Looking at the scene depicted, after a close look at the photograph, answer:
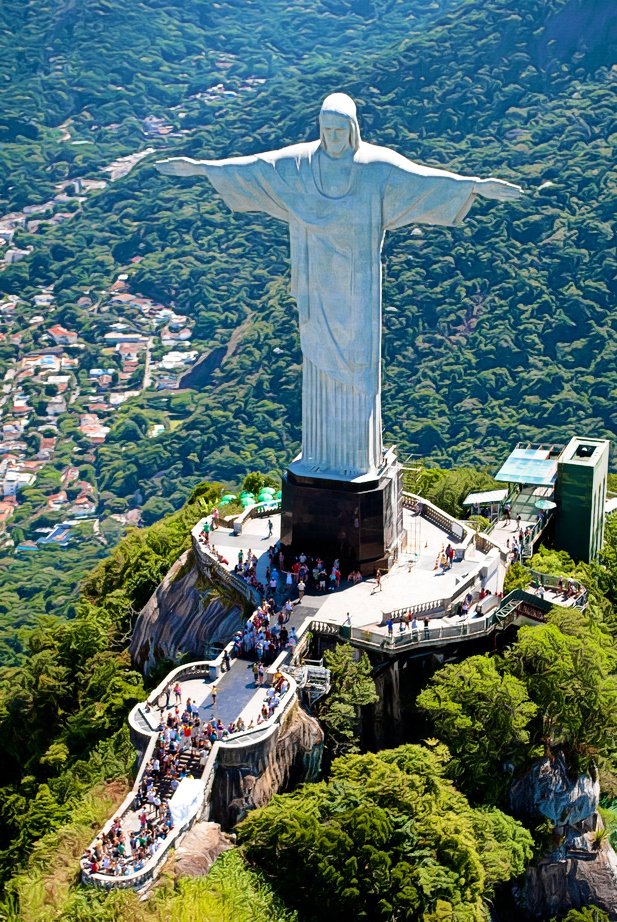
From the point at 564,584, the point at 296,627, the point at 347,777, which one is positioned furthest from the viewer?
the point at 564,584

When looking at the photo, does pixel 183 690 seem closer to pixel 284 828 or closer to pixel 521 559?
pixel 284 828

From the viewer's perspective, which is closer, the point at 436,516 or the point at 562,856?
the point at 562,856

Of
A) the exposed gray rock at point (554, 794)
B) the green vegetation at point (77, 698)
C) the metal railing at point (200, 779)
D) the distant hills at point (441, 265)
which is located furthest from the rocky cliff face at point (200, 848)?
the distant hills at point (441, 265)

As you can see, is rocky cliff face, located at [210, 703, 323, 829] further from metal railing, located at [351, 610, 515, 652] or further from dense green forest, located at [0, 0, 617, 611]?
dense green forest, located at [0, 0, 617, 611]

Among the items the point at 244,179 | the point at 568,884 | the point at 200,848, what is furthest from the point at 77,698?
the point at 244,179

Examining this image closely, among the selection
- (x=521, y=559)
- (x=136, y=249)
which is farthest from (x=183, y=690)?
(x=136, y=249)

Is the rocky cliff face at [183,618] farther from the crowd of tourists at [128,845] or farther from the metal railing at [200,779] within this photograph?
the crowd of tourists at [128,845]

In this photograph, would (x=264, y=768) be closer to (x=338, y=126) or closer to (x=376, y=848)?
(x=376, y=848)
